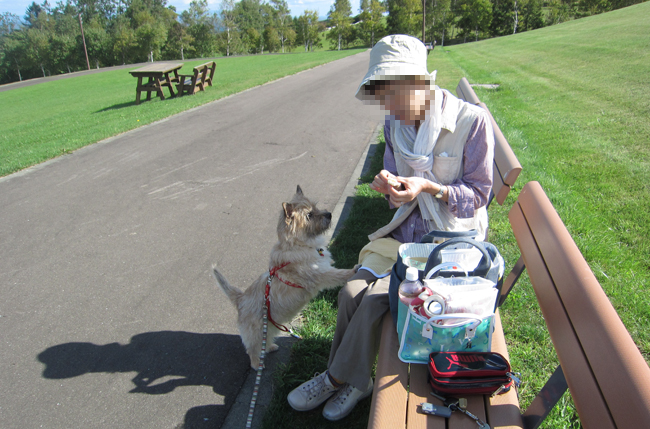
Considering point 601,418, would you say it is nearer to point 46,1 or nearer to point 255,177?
point 255,177

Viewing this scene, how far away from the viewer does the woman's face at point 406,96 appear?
7.58 ft

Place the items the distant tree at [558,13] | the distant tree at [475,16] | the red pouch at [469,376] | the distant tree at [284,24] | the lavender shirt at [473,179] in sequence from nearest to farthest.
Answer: the red pouch at [469,376] → the lavender shirt at [473,179] → the distant tree at [558,13] → the distant tree at [475,16] → the distant tree at [284,24]

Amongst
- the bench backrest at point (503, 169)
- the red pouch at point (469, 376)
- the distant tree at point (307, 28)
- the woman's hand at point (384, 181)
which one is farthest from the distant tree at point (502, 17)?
the red pouch at point (469, 376)

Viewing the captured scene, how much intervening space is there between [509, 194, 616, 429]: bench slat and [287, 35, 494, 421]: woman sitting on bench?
52 centimetres

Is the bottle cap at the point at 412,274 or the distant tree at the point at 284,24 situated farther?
the distant tree at the point at 284,24

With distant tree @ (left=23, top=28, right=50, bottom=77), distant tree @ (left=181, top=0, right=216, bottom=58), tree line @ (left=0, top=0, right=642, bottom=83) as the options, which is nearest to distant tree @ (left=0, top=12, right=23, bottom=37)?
tree line @ (left=0, top=0, right=642, bottom=83)

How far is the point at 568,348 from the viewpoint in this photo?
1.40 m

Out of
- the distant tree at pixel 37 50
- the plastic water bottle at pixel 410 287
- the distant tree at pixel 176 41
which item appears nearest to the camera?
the plastic water bottle at pixel 410 287

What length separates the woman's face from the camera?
2311mm

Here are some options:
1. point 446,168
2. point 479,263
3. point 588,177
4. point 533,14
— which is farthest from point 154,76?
point 533,14

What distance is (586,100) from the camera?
357 inches

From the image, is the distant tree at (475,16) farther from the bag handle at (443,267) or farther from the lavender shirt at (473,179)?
the bag handle at (443,267)

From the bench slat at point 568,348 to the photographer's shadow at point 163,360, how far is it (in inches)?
88.2

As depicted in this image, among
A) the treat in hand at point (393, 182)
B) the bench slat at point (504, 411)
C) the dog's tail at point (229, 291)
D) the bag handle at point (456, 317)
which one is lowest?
the dog's tail at point (229, 291)
